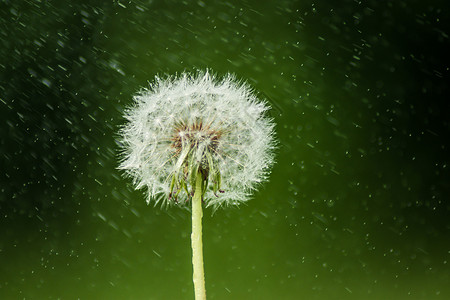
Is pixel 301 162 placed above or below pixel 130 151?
above

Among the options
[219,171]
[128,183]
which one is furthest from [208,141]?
[128,183]

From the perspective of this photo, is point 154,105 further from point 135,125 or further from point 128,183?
point 128,183

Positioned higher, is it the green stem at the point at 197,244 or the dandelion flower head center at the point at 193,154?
the dandelion flower head center at the point at 193,154

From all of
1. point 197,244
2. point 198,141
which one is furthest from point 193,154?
point 197,244

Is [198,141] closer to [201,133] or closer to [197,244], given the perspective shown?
[201,133]

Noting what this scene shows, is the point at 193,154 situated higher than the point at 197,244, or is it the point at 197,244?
the point at 193,154

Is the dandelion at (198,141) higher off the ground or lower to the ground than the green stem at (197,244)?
higher

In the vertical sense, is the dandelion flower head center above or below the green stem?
above
